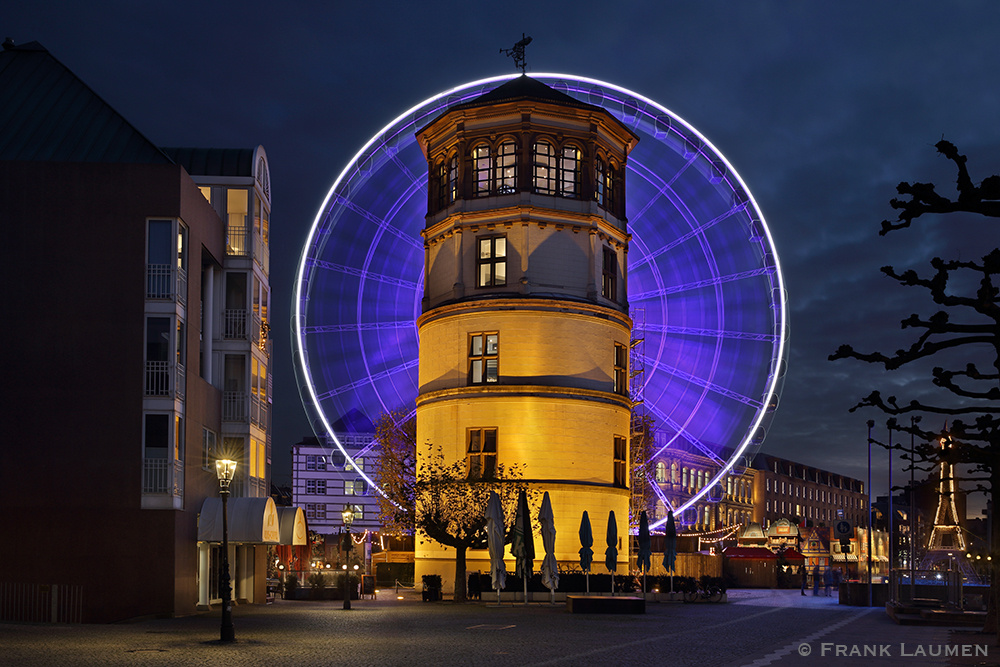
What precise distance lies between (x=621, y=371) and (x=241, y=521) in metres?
20.0

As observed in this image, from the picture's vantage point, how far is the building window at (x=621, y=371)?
5628 cm

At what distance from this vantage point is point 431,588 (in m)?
50.7

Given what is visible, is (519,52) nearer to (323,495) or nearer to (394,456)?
(394,456)

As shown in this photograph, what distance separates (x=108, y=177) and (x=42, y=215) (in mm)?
2286

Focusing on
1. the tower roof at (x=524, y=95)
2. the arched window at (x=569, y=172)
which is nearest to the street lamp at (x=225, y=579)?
the arched window at (x=569, y=172)

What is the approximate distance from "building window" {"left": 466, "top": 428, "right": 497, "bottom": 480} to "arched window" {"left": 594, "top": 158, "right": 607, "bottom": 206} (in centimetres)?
1164

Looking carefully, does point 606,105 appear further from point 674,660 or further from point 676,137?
point 674,660

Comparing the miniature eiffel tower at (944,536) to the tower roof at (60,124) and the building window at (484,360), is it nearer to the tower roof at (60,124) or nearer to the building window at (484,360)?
the building window at (484,360)

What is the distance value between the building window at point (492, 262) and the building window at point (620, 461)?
28.6 feet

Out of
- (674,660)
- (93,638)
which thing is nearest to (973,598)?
(674,660)

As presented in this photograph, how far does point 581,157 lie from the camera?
185ft

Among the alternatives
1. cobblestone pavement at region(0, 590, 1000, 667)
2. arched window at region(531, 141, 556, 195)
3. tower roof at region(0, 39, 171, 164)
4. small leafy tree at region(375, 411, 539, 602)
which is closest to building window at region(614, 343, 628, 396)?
small leafy tree at region(375, 411, 539, 602)

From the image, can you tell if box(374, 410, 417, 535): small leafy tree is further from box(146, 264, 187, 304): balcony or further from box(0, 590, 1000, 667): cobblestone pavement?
box(146, 264, 187, 304): balcony

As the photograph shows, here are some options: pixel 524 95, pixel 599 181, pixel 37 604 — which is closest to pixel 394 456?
pixel 599 181
